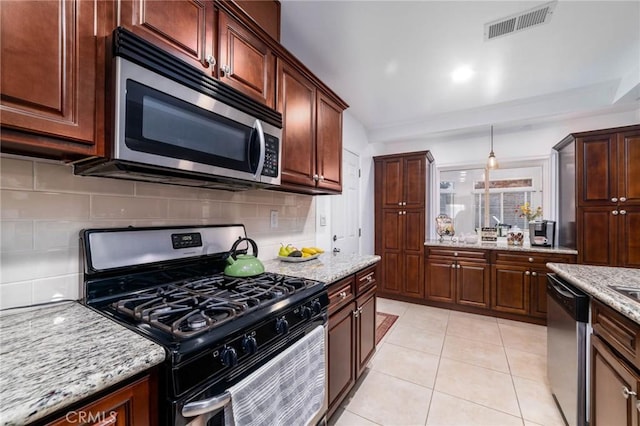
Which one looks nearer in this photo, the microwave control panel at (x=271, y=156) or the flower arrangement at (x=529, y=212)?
the microwave control panel at (x=271, y=156)

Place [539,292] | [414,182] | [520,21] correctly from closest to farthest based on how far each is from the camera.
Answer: [520,21]
[539,292]
[414,182]

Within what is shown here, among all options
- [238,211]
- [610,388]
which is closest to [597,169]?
[610,388]

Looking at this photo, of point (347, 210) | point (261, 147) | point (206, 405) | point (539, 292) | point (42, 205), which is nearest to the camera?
point (206, 405)

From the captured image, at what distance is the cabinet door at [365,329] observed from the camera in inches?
71.2

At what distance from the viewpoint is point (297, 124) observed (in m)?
1.79

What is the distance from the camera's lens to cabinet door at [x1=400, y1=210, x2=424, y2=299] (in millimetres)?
3670

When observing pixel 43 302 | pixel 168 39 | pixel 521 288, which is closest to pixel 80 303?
pixel 43 302

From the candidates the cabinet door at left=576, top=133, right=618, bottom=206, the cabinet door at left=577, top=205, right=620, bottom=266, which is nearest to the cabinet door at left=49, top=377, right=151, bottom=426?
the cabinet door at left=577, top=205, right=620, bottom=266

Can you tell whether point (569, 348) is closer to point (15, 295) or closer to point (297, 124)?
point (297, 124)

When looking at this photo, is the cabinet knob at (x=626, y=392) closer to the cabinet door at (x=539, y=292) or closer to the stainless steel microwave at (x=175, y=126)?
the stainless steel microwave at (x=175, y=126)

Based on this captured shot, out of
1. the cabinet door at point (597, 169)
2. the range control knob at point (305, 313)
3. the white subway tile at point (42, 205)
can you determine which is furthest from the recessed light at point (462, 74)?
the white subway tile at point (42, 205)

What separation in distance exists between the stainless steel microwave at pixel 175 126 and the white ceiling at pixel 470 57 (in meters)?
1.09

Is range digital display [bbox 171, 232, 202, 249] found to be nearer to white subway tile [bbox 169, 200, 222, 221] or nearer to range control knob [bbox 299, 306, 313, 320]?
white subway tile [bbox 169, 200, 222, 221]

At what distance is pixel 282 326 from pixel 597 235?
349 cm
